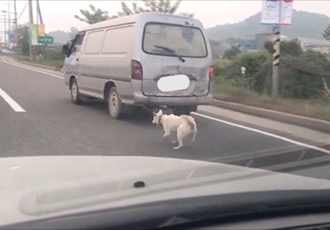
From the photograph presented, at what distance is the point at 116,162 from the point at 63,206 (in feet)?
5.15

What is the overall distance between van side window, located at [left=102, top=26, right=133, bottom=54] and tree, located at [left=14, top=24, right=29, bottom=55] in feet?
155

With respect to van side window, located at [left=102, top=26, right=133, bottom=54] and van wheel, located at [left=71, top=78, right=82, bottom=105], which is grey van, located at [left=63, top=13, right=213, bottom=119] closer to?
van side window, located at [left=102, top=26, right=133, bottom=54]

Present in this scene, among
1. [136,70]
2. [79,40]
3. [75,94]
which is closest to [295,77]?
[75,94]

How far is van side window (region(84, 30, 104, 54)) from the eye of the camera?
12.4 meters

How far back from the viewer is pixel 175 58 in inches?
431

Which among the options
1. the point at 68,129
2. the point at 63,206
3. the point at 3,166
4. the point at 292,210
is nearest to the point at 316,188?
the point at 292,210

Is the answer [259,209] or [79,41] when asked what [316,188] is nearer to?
[259,209]

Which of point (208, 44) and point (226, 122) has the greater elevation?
point (208, 44)

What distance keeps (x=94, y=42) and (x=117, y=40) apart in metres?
1.37

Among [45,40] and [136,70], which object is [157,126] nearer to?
[136,70]

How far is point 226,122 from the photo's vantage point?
11.9 metres

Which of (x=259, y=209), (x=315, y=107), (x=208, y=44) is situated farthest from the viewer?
(x=315, y=107)

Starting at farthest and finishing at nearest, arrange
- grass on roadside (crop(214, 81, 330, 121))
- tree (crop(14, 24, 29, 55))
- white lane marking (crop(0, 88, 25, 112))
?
tree (crop(14, 24, 29, 55))
white lane marking (crop(0, 88, 25, 112))
grass on roadside (crop(214, 81, 330, 121))

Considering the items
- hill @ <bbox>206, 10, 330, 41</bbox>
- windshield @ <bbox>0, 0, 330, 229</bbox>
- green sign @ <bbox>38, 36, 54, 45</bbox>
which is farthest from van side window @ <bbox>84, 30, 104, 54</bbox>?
green sign @ <bbox>38, 36, 54, 45</bbox>
